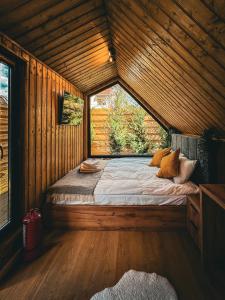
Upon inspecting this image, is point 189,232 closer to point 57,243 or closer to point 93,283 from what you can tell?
point 93,283

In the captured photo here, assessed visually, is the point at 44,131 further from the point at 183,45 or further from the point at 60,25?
the point at 183,45

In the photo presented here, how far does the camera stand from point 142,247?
8.63ft

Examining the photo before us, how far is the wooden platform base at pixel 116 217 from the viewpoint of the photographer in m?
2.99

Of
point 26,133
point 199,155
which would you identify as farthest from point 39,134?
point 199,155

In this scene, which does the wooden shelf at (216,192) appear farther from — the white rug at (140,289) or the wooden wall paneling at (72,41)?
the wooden wall paneling at (72,41)

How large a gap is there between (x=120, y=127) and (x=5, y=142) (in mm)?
4258

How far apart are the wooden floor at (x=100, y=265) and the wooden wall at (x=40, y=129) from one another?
71 cm

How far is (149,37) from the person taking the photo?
2.45m

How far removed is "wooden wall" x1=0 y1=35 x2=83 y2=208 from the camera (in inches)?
105

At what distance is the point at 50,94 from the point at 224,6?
103 inches

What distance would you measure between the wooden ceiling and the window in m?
2.75

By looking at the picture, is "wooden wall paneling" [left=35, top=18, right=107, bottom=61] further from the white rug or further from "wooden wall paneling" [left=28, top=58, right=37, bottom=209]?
the white rug

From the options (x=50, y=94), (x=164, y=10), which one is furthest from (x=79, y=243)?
(x=164, y=10)

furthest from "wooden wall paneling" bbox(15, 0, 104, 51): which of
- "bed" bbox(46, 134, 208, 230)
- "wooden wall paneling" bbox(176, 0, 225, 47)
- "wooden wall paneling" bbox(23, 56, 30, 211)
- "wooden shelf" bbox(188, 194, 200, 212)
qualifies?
"wooden shelf" bbox(188, 194, 200, 212)
